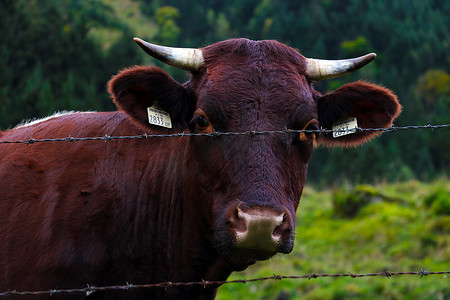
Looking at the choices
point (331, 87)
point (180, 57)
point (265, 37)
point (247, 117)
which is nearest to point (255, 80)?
point (247, 117)

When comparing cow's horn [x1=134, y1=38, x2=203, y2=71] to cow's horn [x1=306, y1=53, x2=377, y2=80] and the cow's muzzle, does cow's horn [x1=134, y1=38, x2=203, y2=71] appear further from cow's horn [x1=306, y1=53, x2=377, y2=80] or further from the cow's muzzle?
the cow's muzzle

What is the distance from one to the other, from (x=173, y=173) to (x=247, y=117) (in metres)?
0.95

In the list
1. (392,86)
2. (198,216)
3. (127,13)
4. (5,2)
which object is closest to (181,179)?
(198,216)

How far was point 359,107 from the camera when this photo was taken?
4.60 metres

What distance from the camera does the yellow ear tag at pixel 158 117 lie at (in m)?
4.22

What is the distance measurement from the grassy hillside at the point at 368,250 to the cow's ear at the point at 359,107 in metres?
5.14

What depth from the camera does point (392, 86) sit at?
62094 millimetres

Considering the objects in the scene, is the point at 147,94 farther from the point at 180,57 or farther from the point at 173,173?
the point at 173,173

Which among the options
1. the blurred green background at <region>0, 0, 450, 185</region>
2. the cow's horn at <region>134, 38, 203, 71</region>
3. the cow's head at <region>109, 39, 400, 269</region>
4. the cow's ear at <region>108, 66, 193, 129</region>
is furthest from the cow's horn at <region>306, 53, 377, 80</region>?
the blurred green background at <region>0, 0, 450, 185</region>

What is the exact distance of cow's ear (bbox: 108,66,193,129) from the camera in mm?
Result: 4133

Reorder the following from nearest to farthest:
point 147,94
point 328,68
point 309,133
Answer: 1. point 309,133
2. point 147,94
3. point 328,68

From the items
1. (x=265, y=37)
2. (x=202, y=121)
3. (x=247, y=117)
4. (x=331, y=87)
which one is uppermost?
(x=247, y=117)

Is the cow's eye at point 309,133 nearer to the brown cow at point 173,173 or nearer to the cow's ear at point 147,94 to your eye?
the brown cow at point 173,173

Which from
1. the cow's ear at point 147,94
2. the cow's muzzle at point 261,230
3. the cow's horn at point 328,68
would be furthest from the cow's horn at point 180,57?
the cow's muzzle at point 261,230
